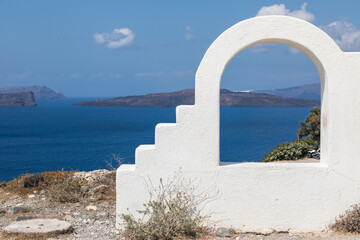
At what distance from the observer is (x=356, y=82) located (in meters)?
6.39

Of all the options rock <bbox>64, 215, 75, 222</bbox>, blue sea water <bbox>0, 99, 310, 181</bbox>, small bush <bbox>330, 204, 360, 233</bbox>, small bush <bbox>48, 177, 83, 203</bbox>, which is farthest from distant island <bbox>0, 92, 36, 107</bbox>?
small bush <bbox>330, 204, 360, 233</bbox>

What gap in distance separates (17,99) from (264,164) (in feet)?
431

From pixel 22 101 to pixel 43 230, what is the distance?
13445 cm

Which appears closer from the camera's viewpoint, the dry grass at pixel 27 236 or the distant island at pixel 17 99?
the dry grass at pixel 27 236

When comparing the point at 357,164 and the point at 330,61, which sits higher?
the point at 330,61

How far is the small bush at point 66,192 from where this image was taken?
28.8 feet

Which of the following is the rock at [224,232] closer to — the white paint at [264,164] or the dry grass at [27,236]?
the white paint at [264,164]

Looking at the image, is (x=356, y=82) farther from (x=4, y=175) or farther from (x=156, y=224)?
(x=4, y=175)

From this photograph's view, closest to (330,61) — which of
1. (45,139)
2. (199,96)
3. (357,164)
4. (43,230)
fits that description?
(357,164)

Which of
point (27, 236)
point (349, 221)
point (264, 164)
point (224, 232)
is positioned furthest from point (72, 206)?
point (349, 221)

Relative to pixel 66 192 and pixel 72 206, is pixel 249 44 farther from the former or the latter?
pixel 66 192

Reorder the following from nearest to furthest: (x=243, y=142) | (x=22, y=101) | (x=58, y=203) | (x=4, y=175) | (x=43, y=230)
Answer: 1. (x=43, y=230)
2. (x=58, y=203)
3. (x=4, y=175)
4. (x=243, y=142)
5. (x=22, y=101)

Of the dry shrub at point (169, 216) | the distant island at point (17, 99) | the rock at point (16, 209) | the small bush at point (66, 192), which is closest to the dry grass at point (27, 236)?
the dry shrub at point (169, 216)

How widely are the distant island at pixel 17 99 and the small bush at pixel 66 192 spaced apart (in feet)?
389
